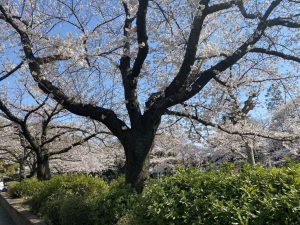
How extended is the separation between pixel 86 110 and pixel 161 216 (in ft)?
13.4

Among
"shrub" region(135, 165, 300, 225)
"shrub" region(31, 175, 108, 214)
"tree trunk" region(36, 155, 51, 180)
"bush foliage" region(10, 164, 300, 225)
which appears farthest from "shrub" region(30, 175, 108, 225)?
"tree trunk" region(36, 155, 51, 180)

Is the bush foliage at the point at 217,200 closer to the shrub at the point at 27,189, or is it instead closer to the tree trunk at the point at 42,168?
the shrub at the point at 27,189

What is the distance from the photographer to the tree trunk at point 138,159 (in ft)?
23.4

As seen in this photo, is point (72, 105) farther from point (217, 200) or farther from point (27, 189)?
point (27, 189)

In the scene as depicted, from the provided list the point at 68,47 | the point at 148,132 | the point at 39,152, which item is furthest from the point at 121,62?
the point at 39,152

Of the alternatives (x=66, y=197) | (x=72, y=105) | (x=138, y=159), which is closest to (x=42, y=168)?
(x=66, y=197)

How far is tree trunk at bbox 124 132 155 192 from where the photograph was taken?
23.4 ft

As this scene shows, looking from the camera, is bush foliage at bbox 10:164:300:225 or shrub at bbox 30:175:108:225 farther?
shrub at bbox 30:175:108:225

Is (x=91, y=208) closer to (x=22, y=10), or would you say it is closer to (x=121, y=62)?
(x=121, y=62)

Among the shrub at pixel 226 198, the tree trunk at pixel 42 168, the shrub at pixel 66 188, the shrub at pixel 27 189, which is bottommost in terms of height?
the shrub at pixel 226 198

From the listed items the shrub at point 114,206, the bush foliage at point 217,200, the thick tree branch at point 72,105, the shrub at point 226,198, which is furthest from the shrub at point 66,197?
the shrub at point 226,198

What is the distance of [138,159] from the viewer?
716 cm

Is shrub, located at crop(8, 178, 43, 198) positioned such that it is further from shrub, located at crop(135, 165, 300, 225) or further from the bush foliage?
shrub, located at crop(135, 165, 300, 225)

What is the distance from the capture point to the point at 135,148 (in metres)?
7.17
